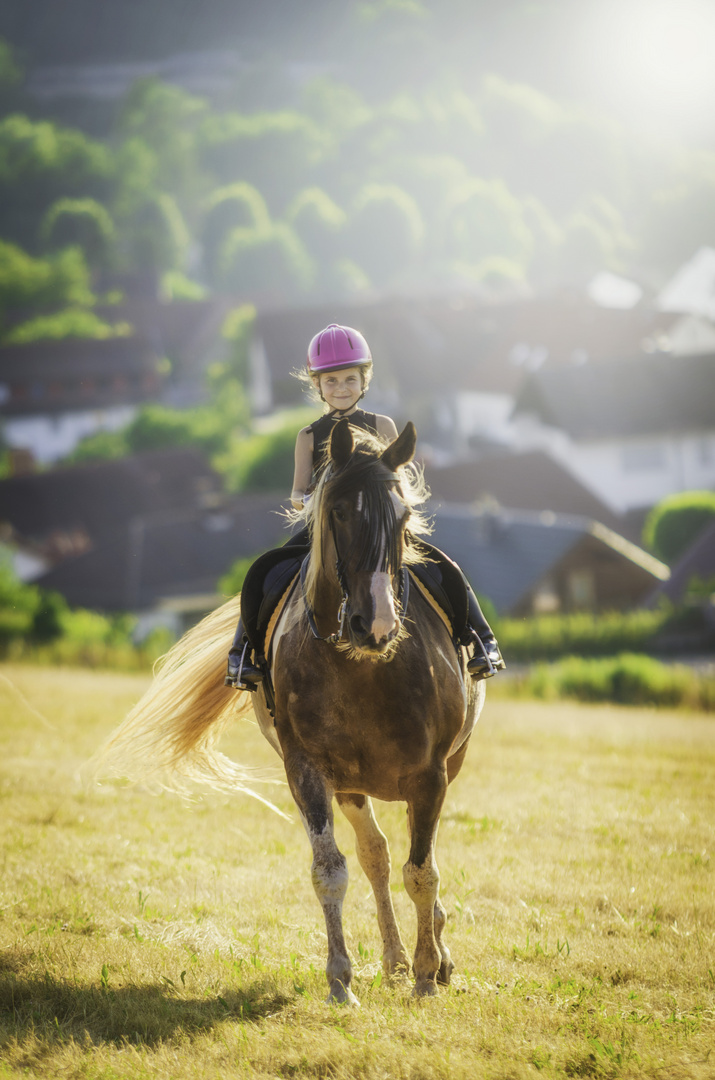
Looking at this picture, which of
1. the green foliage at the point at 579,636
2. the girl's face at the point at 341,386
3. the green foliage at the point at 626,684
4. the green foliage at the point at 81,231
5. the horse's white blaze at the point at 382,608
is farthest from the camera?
the green foliage at the point at 81,231

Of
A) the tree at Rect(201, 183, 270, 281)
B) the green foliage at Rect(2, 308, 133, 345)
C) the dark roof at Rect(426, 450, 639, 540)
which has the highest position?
the tree at Rect(201, 183, 270, 281)

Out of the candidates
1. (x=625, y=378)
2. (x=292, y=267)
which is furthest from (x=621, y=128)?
(x=625, y=378)

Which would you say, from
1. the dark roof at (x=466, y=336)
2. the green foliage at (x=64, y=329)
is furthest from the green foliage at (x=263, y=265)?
the dark roof at (x=466, y=336)

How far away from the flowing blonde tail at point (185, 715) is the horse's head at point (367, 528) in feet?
7.25

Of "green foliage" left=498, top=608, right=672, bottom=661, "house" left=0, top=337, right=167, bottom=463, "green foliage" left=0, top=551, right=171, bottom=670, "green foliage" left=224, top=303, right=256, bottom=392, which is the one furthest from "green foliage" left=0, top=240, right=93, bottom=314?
"green foliage" left=498, top=608, right=672, bottom=661

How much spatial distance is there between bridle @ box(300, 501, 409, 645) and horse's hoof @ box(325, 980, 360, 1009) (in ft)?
5.13

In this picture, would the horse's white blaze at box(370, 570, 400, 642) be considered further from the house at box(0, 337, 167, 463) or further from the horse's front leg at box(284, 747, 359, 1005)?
the house at box(0, 337, 167, 463)

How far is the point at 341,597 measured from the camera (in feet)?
15.9

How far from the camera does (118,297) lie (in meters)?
152

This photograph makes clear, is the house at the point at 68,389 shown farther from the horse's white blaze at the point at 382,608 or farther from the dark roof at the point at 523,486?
the horse's white blaze at the point at 382,608

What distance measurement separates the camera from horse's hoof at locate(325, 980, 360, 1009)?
483 cm

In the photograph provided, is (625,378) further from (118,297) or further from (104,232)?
(104,232)

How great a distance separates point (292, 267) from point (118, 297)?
103 feet

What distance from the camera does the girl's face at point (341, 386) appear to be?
19.1 ft
